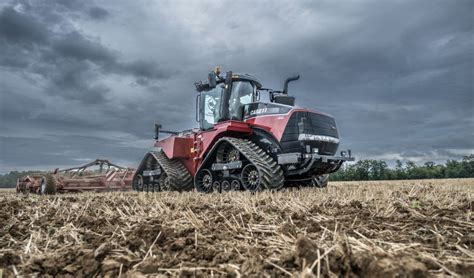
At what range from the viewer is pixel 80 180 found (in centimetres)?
1481

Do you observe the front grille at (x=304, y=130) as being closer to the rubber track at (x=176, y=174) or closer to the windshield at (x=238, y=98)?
the windshield at (x=238, y=98)

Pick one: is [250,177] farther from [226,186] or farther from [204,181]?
[204,181]

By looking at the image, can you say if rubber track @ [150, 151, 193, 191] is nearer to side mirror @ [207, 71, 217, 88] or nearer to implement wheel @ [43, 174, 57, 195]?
side mirror @ [207, 71, 217, 88]

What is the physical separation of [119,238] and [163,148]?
10.1 metres

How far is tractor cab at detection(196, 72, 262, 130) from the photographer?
10.1 meters

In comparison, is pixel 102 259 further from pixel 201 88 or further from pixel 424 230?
pixel 201 88

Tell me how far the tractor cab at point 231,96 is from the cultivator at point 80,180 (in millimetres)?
6433

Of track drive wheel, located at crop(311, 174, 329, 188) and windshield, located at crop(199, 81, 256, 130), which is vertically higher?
windshield, located at crop(199, 81, 256, 130)

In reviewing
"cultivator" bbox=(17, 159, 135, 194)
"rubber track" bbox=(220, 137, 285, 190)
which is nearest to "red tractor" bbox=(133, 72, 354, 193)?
"rubber track" bbox=(220, 137, 285, 190)

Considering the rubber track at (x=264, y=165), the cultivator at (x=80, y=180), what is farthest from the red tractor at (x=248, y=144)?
the cultivator at (x=80, y=180)

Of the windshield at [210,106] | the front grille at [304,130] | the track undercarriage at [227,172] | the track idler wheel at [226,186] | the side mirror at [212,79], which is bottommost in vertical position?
the track idler wheel at [226,186]

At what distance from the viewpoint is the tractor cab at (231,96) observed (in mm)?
10094

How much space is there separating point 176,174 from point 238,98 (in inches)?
128

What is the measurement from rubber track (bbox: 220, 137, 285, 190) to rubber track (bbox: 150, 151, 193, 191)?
3155mm
